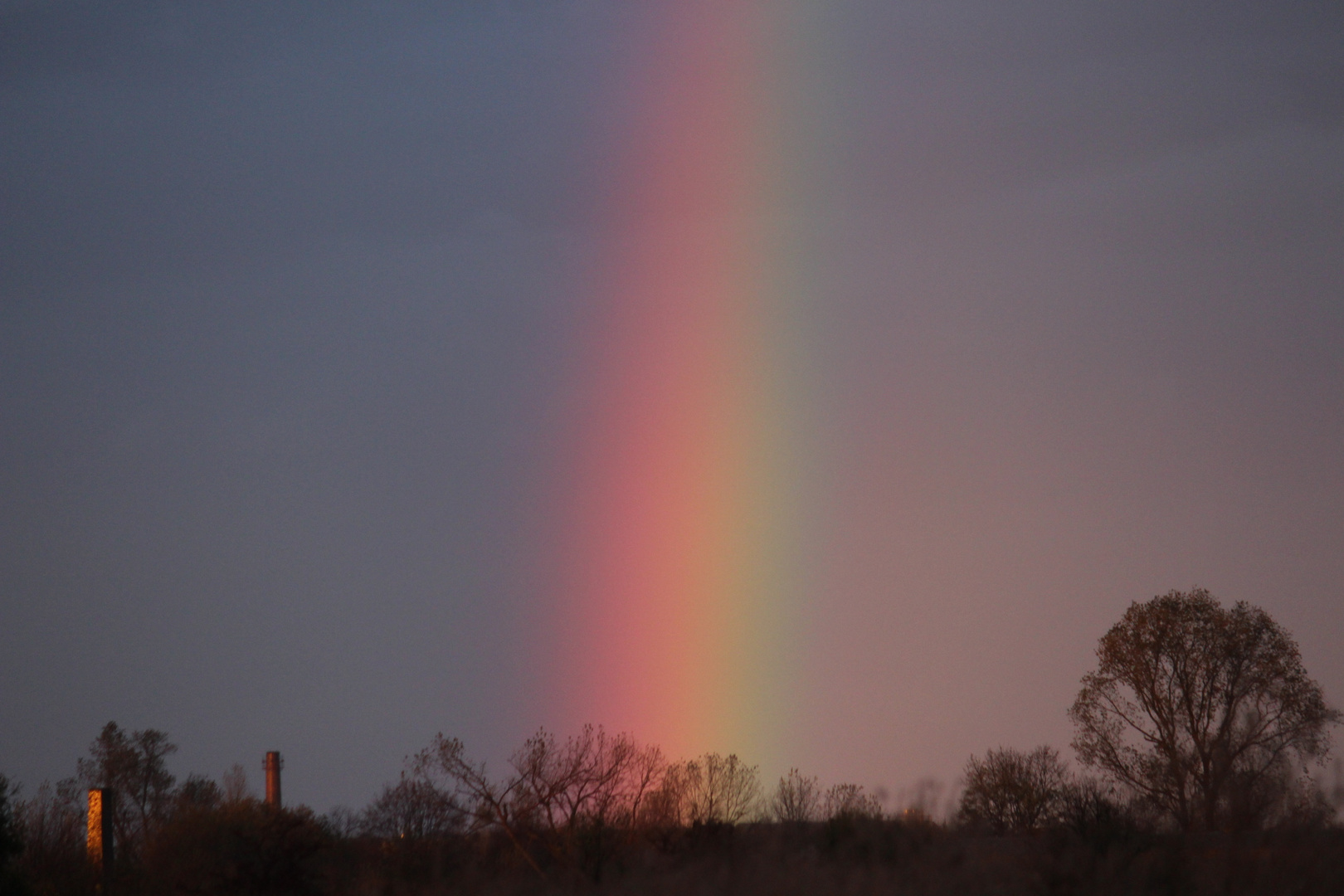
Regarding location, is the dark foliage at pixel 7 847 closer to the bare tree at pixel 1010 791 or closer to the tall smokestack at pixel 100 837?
the tall smokestack at pixel 100 837

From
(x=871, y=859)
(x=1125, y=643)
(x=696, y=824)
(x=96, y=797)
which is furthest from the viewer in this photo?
(x=1125, y=643)

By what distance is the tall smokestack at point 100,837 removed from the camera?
31.0 meters

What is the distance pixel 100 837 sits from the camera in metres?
32.8

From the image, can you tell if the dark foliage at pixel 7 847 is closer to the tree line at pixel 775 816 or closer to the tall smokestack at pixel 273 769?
the tree line at pixel 775 816

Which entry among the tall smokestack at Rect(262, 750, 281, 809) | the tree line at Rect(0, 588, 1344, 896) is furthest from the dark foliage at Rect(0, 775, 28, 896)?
the tall smokestack at Rect(262, 750, 281, 809)

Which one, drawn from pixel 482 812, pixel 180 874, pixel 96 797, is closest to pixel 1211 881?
pixel 482 812

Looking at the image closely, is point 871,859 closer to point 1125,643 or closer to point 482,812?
point 482,812

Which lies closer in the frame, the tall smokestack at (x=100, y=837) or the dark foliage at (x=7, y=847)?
the dark foliage at (x=7, y=847)

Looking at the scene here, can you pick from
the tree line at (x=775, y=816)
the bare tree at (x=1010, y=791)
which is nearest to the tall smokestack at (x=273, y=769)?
the tree line at (x=775, y=816)

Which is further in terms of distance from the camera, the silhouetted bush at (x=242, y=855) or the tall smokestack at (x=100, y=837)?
the tall smokestack at (x=100, y=837)

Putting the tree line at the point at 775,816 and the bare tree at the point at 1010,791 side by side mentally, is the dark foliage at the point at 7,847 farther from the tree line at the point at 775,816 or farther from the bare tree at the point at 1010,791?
the bare tree at the point at 1010,791

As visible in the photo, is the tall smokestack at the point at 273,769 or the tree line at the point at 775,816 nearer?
the tree line at the point at 775,816

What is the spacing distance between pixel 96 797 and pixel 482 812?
15.7 meters

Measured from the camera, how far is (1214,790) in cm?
2256
